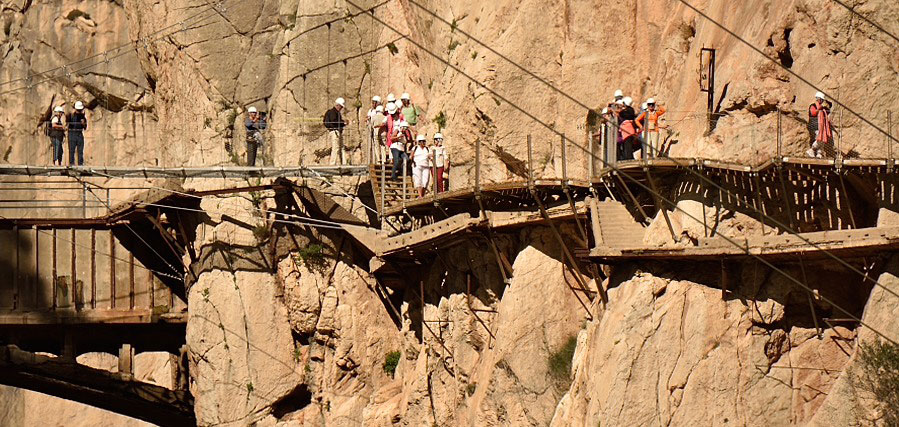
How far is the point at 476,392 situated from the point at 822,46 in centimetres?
1103

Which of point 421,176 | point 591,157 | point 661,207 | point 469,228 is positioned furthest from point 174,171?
point 661,207

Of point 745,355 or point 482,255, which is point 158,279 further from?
point 745,355

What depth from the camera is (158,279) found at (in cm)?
4972

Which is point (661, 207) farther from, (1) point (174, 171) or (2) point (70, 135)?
(2) point (70, 135)

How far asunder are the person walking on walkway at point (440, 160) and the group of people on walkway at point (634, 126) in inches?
239

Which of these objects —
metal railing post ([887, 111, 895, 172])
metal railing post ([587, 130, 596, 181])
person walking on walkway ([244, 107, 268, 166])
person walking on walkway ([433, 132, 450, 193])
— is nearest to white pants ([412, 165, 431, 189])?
person walking on walkway ([433, 132, 450, 193])

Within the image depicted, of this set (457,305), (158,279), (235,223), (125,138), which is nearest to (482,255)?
Answer: (457,305)

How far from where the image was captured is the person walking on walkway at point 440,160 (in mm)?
40188

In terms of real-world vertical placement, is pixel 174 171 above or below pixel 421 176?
above

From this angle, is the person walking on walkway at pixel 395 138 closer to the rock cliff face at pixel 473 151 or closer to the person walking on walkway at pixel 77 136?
the rock cliff face at pixel 473 151

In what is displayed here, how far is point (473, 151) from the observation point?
132 ft

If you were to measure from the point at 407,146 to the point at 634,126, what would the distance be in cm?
814

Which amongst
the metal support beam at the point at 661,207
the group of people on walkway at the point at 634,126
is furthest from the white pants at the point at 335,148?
the metal support beam at the point at 661,207

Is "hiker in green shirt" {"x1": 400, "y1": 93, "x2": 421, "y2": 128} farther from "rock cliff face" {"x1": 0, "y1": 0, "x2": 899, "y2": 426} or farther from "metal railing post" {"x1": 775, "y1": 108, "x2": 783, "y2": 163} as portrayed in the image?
"metal railing post" {"x1": 775, "y1": 108, "x2": 783, "y2": 163}
